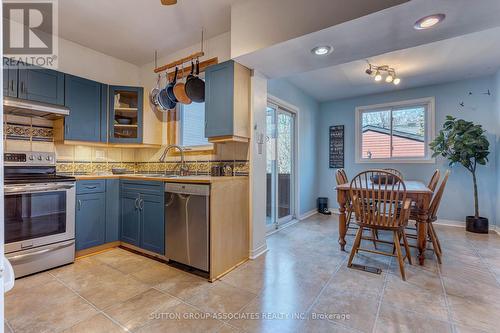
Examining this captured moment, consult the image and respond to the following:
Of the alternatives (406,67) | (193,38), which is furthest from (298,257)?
(406,67)

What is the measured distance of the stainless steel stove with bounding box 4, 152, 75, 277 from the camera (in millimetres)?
2166

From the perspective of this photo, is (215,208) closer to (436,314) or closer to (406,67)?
(436,314)

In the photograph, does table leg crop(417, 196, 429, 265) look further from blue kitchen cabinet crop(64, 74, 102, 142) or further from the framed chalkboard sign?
blue kitchen cabinet crop(64, 74, 102, 142)

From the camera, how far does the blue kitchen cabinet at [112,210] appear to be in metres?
2.91

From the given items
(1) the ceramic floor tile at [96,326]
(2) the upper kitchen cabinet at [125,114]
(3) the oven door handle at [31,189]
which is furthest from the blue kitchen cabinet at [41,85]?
(1) the ceramic floor tile at [96,326]

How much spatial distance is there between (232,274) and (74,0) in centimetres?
302

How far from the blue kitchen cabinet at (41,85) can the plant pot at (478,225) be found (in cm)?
592

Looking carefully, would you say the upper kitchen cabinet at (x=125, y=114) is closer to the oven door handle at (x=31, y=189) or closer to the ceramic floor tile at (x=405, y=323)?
the oven door handle at (x=31, y=189)

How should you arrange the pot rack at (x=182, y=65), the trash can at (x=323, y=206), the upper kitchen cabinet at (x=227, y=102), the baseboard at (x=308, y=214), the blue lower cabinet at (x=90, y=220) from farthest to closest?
the trash can at (x=323, y=206) < the baseboard at (x=308, y=214) < the pot rack at (x=182, y=65) < the blue lower cabinet at (x=90, y=220) < the upper kitchen cabinet at (x=227, y=102)

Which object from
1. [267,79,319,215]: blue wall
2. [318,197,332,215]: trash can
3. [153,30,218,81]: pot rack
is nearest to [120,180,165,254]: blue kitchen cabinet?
[153,30,218,81]: pot rack

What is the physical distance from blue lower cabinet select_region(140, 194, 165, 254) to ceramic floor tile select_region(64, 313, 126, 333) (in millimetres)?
934

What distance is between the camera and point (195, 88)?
9.32 ft

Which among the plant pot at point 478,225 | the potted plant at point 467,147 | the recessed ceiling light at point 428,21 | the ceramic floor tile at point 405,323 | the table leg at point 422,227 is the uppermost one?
the recessed ceiling light at point 428,21

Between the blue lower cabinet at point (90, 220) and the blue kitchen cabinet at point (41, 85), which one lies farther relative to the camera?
the blue lower cabinet at point (90, 220)
